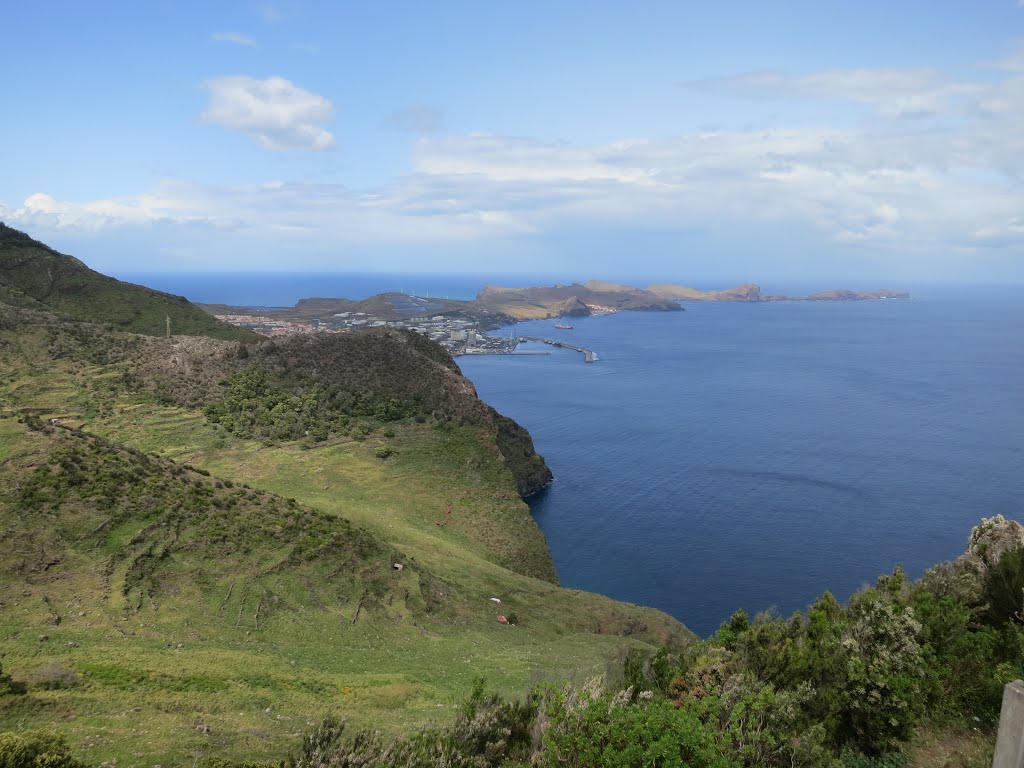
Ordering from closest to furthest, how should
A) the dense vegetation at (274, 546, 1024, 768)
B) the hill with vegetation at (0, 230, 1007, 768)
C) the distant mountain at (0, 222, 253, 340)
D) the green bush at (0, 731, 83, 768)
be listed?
the green bush at (0, 731, 83, 768), the dense vegetation at (274, 546, 1024, 768), the hill with vegetation at (0, 230, 1007, 768), the distant mountain at (0, 222, 253, 340)

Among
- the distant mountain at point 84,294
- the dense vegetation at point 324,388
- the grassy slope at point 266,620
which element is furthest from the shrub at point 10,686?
the distant mountain at point 84,294

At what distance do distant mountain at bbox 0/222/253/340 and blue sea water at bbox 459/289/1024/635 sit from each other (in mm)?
57019

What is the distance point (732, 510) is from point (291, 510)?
171 feet

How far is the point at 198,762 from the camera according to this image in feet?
45.5

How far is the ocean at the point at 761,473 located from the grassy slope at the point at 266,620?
13.8 m

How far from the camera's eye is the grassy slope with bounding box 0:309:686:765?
17.0 m

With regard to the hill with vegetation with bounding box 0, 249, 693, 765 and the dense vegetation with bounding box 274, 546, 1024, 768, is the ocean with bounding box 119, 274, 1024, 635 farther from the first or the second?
the dense vegetation with bounding box 274, 546, 1024, 768

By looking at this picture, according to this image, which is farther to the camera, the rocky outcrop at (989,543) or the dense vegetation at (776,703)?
the rocky outcrop at (989,543)

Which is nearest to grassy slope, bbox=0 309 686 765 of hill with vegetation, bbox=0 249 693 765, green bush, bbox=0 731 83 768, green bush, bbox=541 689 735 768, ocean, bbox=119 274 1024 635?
hill with vegetation, bbox=0 249 693 765

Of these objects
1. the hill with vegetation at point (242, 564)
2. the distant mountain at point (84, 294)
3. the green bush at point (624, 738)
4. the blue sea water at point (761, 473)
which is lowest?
the blue sea water at point (761, 473)

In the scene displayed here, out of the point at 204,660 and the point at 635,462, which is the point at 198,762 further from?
the point at 635,462

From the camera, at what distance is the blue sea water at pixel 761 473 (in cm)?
5903

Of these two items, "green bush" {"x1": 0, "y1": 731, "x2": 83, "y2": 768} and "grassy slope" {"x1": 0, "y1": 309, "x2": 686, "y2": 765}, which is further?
"grassy slope" {"x1": 0, "y1": 309, "x2": 686, "y2": 765}

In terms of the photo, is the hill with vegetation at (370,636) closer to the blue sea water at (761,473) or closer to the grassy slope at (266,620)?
the grassy slope at (266,620)
